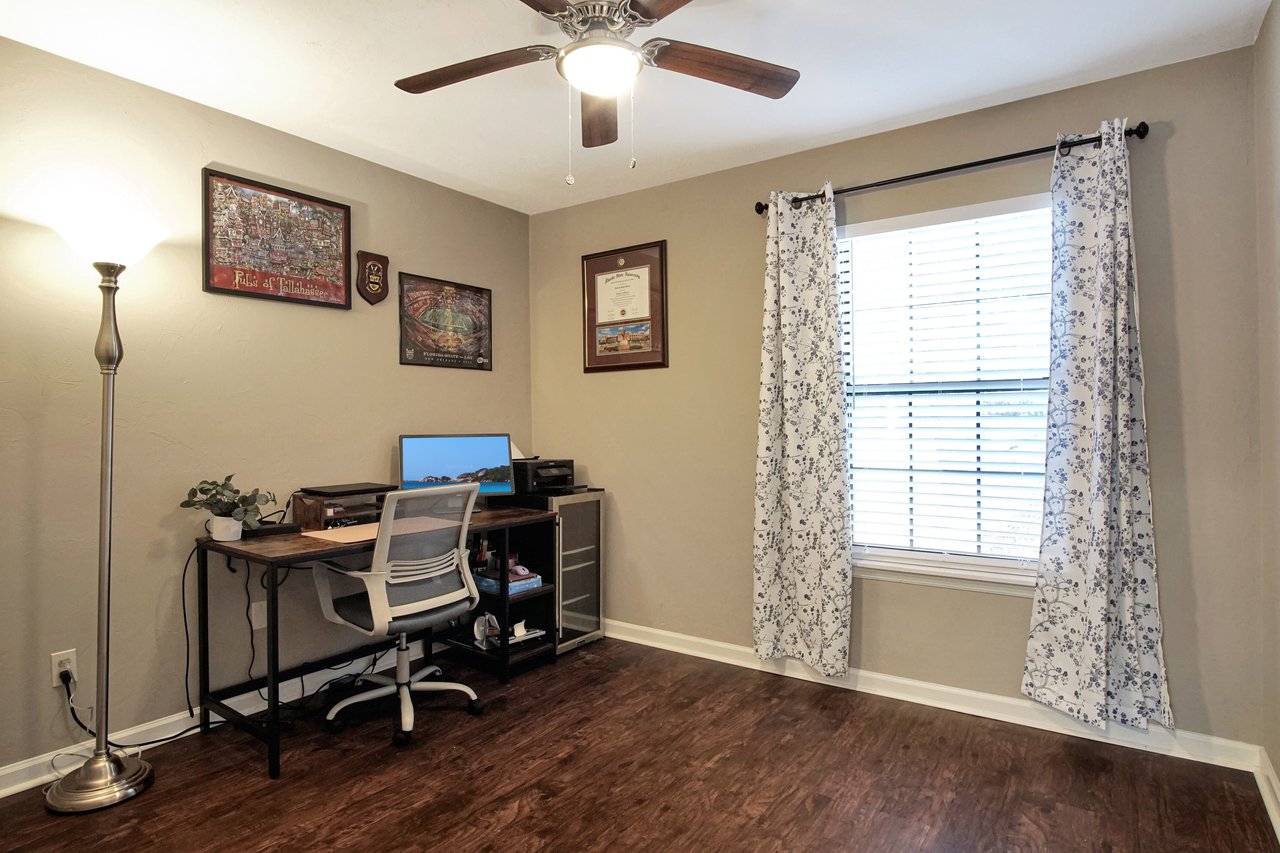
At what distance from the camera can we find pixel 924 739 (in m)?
2.66

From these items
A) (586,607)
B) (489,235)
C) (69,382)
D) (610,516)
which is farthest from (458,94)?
(586,607)

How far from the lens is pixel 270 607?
2.37m

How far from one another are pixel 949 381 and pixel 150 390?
323 centimetres

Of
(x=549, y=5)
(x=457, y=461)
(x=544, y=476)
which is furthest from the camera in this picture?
(x=544, y=476)

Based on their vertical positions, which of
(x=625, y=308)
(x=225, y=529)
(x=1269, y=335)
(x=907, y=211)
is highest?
(x=907, y=211)

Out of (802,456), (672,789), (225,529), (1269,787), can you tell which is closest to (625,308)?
(802,456)

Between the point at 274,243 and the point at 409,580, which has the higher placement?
the point at 274,243

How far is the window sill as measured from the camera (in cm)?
278

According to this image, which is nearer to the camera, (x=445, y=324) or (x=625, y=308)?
(x=445, y=324)

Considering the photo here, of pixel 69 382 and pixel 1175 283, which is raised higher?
pixel 1175 283

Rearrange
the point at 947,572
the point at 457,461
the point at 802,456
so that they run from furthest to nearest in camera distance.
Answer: the point at 457,461 → the point at 802,456 → the point at 947,572

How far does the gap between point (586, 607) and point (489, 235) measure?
222cm

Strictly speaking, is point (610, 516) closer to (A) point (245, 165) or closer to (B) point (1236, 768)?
(A) point (245, 165)

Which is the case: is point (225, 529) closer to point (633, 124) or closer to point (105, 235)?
point (105, 235)
